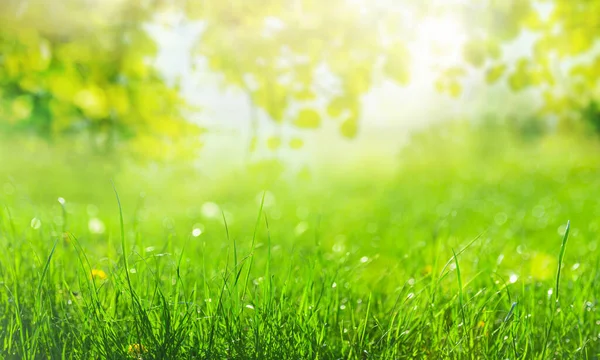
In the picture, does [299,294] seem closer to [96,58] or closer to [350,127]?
[350,127]

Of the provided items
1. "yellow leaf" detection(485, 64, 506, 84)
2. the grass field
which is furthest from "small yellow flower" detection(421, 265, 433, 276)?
"yellow leaf" detection(485, 64, 506, 84)

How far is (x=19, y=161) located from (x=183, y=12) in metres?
6.56

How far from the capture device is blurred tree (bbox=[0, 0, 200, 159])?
1.83m

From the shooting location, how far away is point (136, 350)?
110 cm

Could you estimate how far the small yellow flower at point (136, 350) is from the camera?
3.56 feet

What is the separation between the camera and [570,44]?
2.42 m

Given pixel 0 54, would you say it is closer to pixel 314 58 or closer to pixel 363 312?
pixel 314 58

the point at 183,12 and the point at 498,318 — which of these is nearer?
the point at 498,318

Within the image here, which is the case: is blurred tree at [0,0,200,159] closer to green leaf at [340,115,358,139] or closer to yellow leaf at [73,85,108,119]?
yellow leaf at [73,85,108,119]

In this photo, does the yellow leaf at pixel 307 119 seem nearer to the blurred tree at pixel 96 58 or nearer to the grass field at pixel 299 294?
the grass field at pixel 299 294

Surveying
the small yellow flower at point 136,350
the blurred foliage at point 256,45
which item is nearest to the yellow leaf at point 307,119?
the blurred foliage at point 256,45

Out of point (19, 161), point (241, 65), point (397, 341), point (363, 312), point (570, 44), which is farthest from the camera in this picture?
point (19, 161)

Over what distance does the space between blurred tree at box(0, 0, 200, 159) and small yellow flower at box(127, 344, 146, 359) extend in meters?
1.12

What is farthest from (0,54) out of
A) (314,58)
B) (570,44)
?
(570,44)
